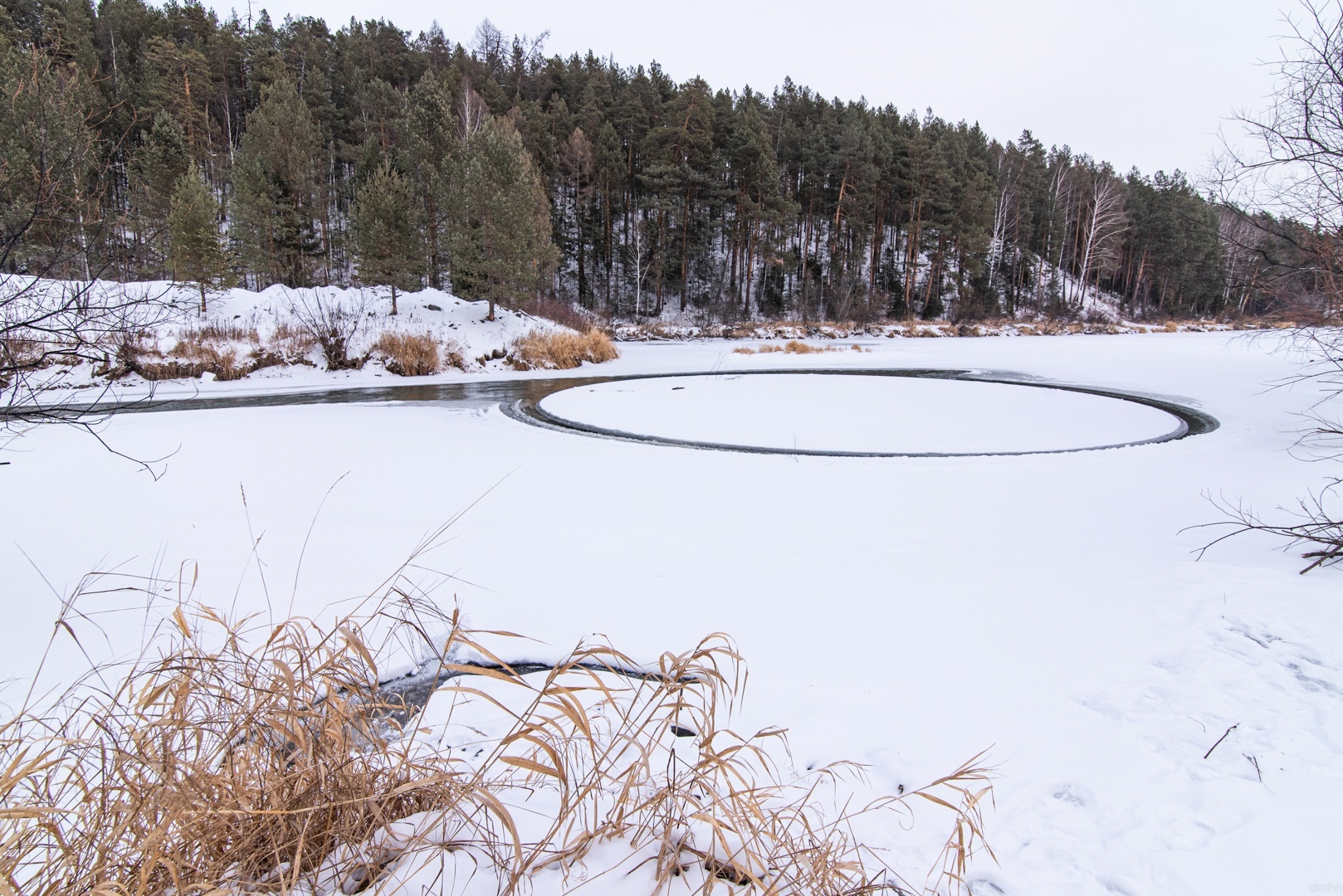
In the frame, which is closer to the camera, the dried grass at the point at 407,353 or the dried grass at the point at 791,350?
the dried grass at the point at 407,353

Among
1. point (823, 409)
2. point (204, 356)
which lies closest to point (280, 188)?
point (204, 356)

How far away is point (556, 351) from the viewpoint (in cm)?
1587

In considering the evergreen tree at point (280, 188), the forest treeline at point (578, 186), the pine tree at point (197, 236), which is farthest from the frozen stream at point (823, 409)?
the evergreen tree at point (280, 188)

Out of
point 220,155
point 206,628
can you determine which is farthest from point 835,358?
point 220,155

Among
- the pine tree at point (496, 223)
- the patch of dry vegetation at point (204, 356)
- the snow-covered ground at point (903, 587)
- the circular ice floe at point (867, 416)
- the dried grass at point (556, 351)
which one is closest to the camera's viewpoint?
the snow-covered ground at point (903, 587)

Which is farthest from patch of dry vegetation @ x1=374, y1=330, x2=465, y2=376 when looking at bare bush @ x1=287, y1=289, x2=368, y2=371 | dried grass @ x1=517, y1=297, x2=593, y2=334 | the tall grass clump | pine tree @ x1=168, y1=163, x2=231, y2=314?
the tall grass clump

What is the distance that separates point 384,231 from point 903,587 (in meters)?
19.0

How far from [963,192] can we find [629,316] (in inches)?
775

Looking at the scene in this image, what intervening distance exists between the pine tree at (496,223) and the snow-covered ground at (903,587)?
40.1 ft

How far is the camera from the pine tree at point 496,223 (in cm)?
1775

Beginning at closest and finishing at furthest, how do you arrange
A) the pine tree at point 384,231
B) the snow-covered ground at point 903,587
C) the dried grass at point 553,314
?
the snow-covered ground at point 903,587, the pine tree at point 384,231, the dried grass at point 553,314

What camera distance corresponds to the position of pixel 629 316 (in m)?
31.7

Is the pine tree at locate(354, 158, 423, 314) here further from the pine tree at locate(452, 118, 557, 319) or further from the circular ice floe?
the circular ice floe

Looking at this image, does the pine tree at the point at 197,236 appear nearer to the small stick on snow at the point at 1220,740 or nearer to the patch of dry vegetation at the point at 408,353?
the patch of dry vegetation at the point at 408,353
